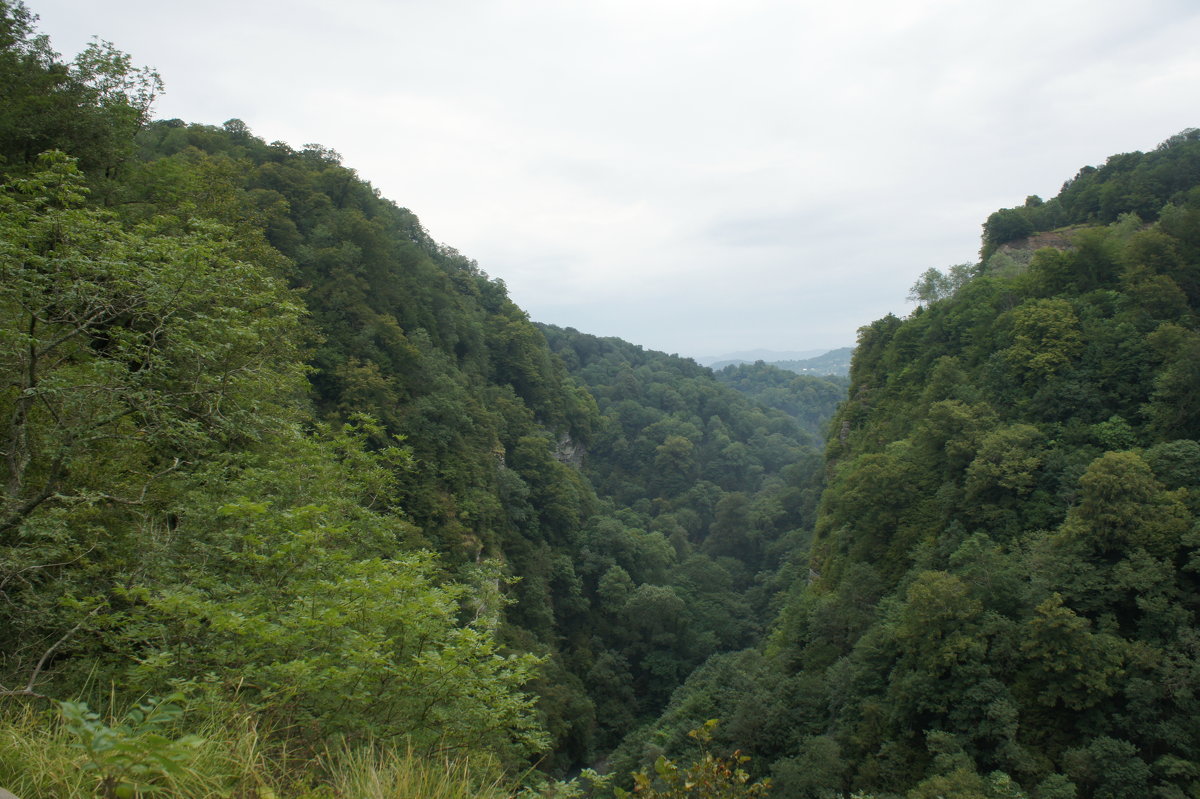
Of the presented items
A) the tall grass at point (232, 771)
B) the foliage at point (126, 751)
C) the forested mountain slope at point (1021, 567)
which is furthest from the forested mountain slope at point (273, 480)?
the forested mountain slope at point (1021, 567)

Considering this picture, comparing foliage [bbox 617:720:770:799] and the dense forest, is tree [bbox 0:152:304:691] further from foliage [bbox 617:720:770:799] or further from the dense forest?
foliage [bbox 617:720:770:799]

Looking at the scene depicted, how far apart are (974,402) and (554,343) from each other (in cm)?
6899

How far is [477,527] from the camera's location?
1016 inches

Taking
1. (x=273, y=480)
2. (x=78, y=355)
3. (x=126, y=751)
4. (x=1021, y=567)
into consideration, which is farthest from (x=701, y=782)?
(x=1021, y=567)

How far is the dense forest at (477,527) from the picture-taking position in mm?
4945

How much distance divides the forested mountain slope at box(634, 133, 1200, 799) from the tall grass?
14.0 metres

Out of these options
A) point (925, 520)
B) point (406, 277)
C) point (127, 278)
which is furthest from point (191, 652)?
point (406, 277)

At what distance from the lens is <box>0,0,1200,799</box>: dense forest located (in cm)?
495

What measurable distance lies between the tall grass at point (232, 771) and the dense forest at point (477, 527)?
0.03m

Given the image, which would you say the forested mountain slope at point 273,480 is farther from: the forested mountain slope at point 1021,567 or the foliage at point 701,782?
the forested mountain slope at point 1021,567

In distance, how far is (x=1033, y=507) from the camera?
20.0 meters

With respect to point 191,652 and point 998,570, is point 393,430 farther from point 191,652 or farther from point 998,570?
point 998,570

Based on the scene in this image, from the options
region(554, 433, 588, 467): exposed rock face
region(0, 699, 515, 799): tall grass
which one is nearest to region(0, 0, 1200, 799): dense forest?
region(0, 699, 515, 799): tall grass

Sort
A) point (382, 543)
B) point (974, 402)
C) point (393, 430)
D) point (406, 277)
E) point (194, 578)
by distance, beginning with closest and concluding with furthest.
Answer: point (194, 578) → point (382, 543) → point (393, 430) → point (974, 402) → point (406, 277)
